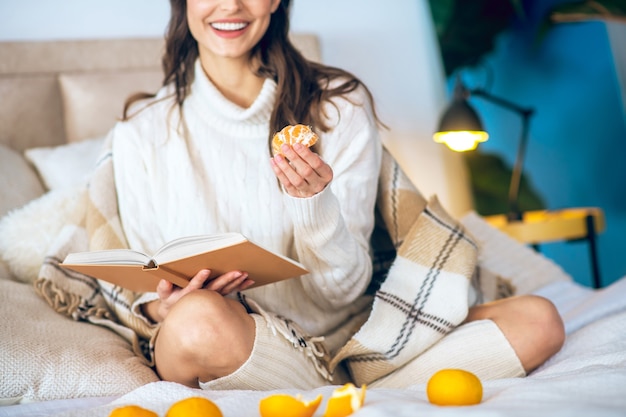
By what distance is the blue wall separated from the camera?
326 cm

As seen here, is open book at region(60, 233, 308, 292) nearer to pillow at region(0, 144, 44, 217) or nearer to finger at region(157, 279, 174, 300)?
finger at region(157, 279, 174, 300)

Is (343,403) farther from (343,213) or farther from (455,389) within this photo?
(343,213)

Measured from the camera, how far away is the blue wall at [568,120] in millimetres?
3256

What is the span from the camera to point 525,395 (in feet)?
2.52

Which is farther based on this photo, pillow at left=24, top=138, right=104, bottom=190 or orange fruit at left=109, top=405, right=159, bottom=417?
pillow at left=24, top=138, right=104, bottom=190

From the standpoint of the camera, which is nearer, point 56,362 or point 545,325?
point 56,362

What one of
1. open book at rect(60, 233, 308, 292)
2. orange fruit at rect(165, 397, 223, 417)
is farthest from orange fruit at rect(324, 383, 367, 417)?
open book at rect(60, 233, 308, 292)

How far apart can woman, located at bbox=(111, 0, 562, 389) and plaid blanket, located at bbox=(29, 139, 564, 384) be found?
44 mm

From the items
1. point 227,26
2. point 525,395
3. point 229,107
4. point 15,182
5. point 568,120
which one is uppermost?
point 227,26

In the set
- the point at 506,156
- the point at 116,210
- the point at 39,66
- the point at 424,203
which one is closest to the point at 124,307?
the point at 116,210

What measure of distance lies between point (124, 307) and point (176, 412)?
646mm

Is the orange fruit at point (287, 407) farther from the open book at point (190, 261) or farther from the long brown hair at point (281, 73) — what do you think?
the long brown hair at point (281, 73)

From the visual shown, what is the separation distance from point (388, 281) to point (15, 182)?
958mm

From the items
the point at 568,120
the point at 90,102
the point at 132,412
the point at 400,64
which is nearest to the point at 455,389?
the point at 132,412
